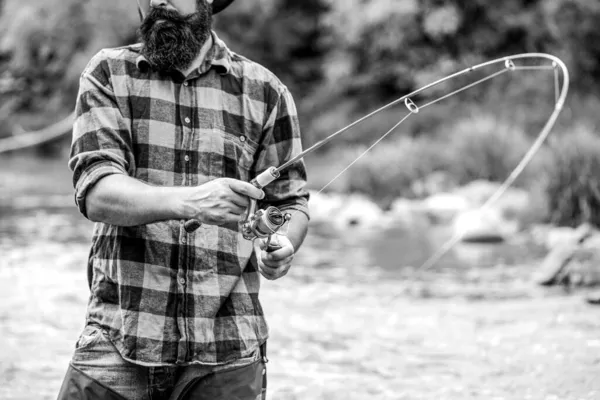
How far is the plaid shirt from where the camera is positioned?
203 cm

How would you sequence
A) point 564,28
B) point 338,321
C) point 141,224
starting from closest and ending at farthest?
point 141,224
point 338,321
point 564,28

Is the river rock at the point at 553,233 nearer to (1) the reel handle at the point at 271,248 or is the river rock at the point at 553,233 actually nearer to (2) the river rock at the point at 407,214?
(2) the river rock at the point at 407,214

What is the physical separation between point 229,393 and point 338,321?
3.64m

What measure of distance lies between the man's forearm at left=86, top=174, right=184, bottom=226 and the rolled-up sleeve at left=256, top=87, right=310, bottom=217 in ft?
1.53

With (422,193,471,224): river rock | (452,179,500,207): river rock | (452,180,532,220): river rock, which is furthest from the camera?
(452,179,500,207): river rock

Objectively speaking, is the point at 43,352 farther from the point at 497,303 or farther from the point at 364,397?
the point at 497,303

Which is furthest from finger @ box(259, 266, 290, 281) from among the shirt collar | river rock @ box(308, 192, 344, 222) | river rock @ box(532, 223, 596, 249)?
river rock @ box(308, 192, 344, 222)

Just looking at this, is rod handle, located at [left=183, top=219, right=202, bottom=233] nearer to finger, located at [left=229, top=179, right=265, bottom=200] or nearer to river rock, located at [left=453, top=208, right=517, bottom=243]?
finger, located at [left=229, top=179, right=265, bottom=200]

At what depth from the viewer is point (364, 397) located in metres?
4.11

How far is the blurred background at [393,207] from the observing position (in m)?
4.65

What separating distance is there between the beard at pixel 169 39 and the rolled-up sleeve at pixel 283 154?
0.27 meters

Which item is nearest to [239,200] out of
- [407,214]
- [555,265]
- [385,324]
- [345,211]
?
[385,324]

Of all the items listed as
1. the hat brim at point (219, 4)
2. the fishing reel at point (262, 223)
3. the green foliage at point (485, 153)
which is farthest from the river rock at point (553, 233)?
the fishing reel at point (262, 223)

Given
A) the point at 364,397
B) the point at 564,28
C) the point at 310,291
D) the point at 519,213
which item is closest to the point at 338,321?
the point at 310,291
